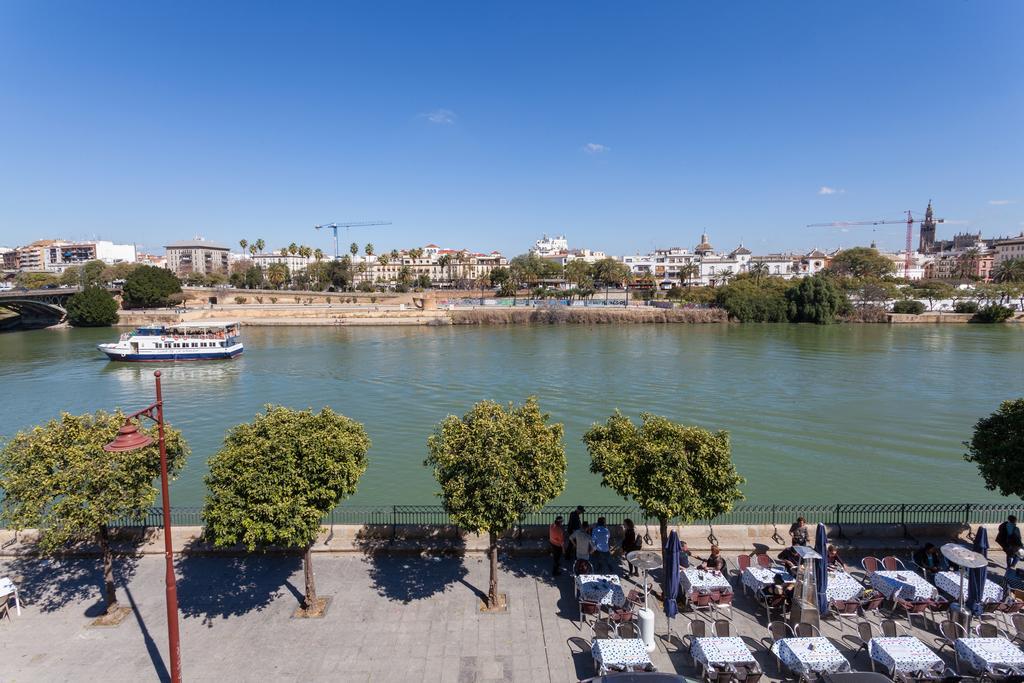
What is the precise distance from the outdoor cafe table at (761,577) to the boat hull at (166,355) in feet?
169

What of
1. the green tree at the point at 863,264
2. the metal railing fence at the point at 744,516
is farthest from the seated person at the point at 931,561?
the green tree at the point at 863,264

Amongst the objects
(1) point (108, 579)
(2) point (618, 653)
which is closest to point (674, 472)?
(2) point (618, 653)

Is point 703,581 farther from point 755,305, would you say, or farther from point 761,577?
point 755,305

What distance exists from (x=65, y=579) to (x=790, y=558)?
12653 millimetres

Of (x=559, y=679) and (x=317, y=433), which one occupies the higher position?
(x=317, y=433)

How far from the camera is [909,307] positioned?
78.9 meters

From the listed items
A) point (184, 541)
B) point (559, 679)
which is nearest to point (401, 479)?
point (184, 541)

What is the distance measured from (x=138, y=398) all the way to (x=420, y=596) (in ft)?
110

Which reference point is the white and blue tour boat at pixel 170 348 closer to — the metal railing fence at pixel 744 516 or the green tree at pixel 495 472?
the metal railing fence at pixel 744 516

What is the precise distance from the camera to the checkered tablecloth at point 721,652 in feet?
24.1

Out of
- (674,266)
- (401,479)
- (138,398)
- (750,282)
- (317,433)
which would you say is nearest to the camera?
(317,433)

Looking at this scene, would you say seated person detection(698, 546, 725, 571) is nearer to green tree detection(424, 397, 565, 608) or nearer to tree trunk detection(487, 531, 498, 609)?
green tree detection(424, 397, 565, 608)

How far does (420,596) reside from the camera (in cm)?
946

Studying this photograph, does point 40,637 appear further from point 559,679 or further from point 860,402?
point 860,402
